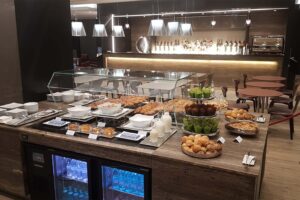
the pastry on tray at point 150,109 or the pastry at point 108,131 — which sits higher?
the pastry on tray at point 150,109

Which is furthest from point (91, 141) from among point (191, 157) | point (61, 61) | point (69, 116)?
point (61, 61)

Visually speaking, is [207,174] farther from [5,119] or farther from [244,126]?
[5,119]

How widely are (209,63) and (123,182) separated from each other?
24.5 ft

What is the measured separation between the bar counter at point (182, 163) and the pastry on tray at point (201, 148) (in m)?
0.04

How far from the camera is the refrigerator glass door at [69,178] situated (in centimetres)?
263

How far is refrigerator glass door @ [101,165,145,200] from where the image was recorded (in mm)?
2381

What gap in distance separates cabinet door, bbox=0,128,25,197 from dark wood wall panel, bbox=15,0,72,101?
89 centimetres

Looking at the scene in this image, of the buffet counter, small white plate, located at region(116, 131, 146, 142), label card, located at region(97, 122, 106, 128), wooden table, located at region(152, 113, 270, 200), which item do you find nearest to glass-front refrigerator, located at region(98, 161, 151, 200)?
wooden table, located at region(152, 113, 270, 200)

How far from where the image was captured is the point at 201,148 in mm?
2072

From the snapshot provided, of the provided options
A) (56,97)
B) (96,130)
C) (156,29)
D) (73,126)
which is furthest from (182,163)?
(156,29)

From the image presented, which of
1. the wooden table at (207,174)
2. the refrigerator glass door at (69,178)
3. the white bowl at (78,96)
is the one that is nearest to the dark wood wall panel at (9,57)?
the white bowl at (78,96)

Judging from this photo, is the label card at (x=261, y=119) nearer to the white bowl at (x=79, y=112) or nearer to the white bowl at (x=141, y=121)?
the white bowl at (x=141, y=121)

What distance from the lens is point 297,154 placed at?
4.22 m

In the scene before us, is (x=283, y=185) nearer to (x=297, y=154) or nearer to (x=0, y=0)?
(x=297, y=154)
